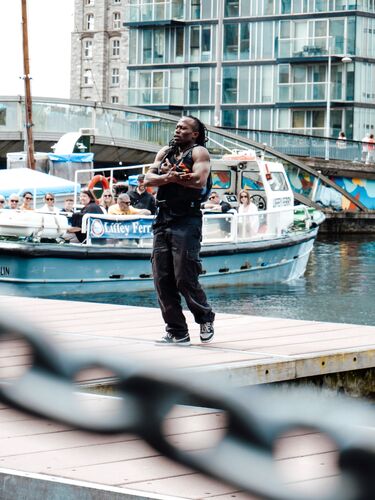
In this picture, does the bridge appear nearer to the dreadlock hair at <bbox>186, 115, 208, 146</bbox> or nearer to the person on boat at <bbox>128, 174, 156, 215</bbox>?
the person on boat at <bbox>128, 174, 156, 215</bbox>

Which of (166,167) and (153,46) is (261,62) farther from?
(166,167)

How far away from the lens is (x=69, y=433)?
1.02 metres

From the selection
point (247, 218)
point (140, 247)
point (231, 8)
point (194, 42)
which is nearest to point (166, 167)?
point (140, 247)

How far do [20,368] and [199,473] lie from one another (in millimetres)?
203

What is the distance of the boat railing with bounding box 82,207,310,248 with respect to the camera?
1869 centimetres

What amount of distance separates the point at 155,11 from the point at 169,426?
68066 millimetres

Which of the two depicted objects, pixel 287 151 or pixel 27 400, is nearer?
pixel 27 400

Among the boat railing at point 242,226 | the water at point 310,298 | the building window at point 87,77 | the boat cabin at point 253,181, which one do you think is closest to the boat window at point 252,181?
the boat cabin at point 253,181

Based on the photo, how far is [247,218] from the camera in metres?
20.8

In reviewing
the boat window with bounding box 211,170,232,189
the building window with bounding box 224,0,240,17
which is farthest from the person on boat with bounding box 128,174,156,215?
the building window with bounding box 224,0,240,17

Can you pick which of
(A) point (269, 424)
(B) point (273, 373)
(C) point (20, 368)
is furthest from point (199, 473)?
(B) point (273, 373)

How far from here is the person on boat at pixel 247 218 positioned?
20594 mm

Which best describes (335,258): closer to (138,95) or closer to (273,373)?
(273,373)

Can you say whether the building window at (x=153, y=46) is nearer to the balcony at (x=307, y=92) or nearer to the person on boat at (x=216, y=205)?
the balcony at (x=307, y=92)
